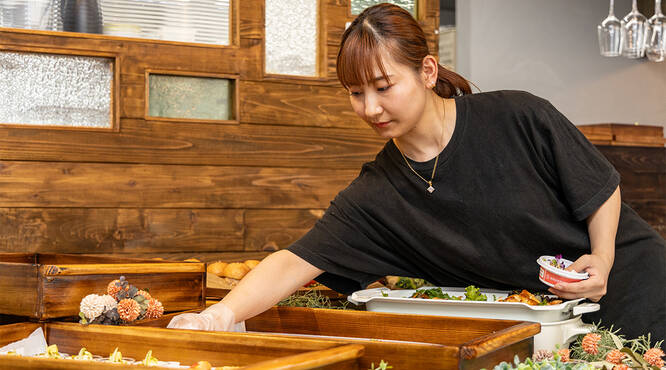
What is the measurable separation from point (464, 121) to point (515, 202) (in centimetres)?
19

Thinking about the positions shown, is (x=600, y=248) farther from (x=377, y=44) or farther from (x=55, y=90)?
(x=55, y=90)

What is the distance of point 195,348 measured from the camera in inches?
37.0

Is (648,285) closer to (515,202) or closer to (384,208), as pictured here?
(515,202)

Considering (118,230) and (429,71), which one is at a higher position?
(429,71)

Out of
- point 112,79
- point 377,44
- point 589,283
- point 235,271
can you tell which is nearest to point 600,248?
Result: point 589,283

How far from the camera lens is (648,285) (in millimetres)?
1560

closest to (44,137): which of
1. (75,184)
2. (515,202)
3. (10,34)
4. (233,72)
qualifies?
(75,184)

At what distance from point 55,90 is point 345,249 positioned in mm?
1490

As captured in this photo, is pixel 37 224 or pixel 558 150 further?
pixel 37 224

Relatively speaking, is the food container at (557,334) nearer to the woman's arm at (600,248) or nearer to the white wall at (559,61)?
the woman's arm at (600,248)

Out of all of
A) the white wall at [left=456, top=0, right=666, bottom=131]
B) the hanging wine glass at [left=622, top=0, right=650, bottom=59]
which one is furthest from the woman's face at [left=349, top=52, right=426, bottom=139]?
the hanging wine glass at [left=622, top=0, right=650, bottom=59]

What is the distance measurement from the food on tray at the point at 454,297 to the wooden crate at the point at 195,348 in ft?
1.70

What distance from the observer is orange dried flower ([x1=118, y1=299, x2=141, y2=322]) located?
3.74 feet

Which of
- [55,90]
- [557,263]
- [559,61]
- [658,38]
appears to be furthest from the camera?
[559,61]
